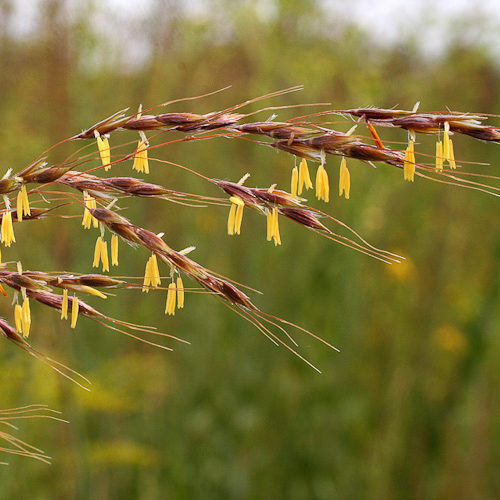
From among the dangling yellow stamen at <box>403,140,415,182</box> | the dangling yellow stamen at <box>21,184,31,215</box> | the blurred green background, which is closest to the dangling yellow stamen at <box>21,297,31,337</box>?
the dangling yellow stamen at <box>21,184,31,215</box>

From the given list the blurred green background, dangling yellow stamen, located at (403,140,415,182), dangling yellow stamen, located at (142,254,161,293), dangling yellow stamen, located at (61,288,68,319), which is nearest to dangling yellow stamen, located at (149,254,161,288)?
dangling yellow stamen, located at (142,254,161,293)

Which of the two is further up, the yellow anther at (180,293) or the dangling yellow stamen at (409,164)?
the dangling yellow stamen at (409,164)

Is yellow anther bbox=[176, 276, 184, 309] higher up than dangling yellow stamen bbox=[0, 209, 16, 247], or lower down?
lower down

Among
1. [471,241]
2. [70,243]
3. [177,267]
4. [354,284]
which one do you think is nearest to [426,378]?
[354,284]

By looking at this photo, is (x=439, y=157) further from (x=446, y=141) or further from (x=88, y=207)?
(x=88, y=207)

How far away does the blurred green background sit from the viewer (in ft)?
9.91

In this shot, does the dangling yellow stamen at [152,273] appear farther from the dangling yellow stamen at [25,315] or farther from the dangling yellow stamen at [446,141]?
the dangling yellow stamen at [446,141]

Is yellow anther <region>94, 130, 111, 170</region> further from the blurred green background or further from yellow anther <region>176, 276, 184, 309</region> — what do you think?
the blurred green background

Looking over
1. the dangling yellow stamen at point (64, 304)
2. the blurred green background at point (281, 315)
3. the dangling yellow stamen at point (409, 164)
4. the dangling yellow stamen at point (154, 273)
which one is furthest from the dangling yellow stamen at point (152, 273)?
the blurred green background at point (281, 315)

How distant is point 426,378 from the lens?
3.29m

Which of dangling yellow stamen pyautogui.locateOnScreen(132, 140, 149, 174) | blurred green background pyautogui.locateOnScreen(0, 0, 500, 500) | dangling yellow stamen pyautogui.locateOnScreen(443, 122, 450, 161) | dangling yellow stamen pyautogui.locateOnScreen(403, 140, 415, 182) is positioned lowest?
blurred green background pyautogui.locateOnScreen(0, 0, 500, 500)

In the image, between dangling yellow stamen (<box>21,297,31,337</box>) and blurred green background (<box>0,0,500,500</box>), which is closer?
dangling yellow stamen (<box>21,297,31,337</box>)

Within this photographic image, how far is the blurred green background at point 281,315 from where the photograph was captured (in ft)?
9.91

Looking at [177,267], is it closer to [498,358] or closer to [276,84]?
[276,84]
